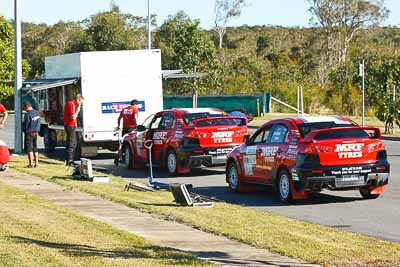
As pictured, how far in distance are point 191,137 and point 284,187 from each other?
5211 millimetres

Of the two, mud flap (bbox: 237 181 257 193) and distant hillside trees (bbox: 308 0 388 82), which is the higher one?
distant hillside trees (bbox: 308 0 388 82)

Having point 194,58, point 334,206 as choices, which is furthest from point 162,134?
point 194,58

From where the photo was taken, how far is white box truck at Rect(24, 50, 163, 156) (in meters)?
Answer: 25.8

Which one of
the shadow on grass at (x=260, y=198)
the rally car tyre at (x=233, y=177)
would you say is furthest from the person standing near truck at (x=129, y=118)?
the rally car tyre at (x=233, y=177)

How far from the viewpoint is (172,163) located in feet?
70.8

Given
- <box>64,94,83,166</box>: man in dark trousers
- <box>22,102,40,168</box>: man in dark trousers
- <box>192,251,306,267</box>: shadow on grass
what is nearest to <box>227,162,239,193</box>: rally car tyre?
<box>22,102,40,168</box>: man in dark trousers

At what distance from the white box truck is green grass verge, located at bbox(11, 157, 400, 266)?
8969 mm

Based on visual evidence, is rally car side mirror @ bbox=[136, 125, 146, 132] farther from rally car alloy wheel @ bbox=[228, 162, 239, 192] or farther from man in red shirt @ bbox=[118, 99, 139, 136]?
rally car alloy wheel @ bbox=[228, 162, 239, 192]

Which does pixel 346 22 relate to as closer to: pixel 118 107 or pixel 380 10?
pixel 380 10

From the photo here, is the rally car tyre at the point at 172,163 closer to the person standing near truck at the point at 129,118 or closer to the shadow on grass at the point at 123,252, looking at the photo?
the person standing near truck at the point at 129,118

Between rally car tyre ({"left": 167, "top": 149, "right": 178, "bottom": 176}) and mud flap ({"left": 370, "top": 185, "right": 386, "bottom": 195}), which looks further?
rally car tyre ({"left": 167, "top": 149, "right": 178, "bottom": 176})

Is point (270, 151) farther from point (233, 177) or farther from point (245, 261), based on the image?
point (245, 261)

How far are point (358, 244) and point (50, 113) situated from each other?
2022 centimetres

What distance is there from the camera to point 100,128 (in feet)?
85.4
